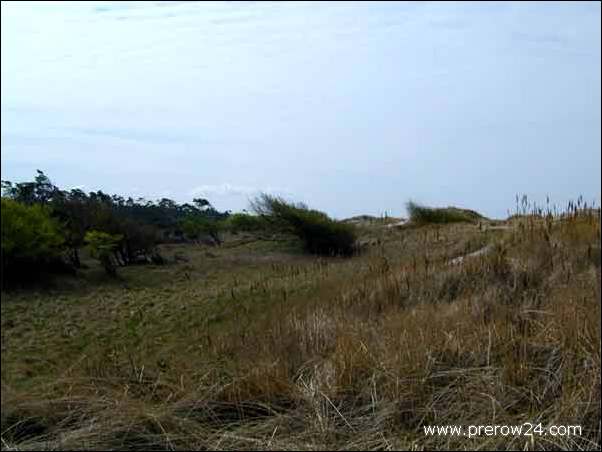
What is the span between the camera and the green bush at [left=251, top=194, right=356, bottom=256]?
6.00 meters

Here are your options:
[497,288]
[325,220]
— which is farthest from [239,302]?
[497,288]

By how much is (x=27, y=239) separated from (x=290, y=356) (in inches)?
81.9

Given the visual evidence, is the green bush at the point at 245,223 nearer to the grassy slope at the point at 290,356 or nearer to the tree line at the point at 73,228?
the grassy slope at the point at 290,356

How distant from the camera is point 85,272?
4023mm

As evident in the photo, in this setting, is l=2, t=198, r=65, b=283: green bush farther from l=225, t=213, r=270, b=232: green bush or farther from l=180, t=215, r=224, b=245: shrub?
l=225, t=213, r=270, b=232: green bush

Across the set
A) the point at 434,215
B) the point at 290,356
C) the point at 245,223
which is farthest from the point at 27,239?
the point at 434,215

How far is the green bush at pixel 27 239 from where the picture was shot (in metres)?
3.47

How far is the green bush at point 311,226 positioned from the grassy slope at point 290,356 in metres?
0.23

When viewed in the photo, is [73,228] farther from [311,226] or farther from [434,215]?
[434,215]

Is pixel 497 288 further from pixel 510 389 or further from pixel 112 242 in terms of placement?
pixel 112 242

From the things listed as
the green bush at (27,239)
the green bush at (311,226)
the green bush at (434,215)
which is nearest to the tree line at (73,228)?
the green bush at (27,239)

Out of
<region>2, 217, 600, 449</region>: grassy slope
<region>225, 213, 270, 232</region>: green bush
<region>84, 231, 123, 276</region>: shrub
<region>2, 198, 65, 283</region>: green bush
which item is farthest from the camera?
<region>225, 213, 270, 232</region>: green bush

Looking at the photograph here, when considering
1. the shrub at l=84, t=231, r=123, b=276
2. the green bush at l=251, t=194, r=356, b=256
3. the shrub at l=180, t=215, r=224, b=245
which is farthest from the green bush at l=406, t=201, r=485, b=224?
the shrub at l=84, t=231, r=123, b=276

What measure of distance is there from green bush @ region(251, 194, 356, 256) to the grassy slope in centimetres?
23
